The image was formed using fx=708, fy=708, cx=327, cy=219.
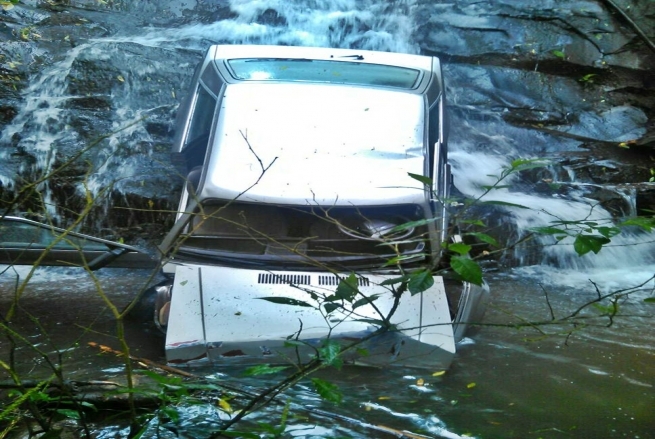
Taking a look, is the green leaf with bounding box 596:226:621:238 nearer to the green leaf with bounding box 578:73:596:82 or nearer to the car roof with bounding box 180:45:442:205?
the car roof with bounding box 180:45:442:205

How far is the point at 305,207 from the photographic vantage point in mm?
4738

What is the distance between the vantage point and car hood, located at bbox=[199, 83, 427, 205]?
472 centimetres

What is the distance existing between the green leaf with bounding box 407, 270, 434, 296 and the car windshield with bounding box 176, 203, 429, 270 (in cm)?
176

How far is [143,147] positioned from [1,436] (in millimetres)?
6997

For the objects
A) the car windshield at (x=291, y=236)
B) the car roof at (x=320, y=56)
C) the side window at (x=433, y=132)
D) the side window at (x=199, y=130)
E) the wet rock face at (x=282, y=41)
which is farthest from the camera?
the wet rock face at (x=282, y=41)

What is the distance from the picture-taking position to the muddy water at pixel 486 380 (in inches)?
154

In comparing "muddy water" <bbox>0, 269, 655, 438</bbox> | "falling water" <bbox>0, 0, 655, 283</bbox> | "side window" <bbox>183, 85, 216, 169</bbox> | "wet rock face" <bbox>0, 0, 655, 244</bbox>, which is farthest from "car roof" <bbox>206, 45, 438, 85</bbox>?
"wet rock face" <bbox>0, 0, 655, 244</bbox>

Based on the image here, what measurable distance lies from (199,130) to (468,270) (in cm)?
384

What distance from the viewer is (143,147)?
9391 millimetres

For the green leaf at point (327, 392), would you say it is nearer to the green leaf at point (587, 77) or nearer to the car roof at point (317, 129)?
the car roof at point (317, 129)

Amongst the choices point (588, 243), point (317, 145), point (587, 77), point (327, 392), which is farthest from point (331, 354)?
point (587, 77)

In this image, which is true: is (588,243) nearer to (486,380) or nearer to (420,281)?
(420,281)

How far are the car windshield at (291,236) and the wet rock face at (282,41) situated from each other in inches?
145

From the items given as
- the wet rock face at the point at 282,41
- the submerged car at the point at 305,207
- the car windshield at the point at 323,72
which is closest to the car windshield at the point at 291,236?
the submerged car at the point at 305,207
